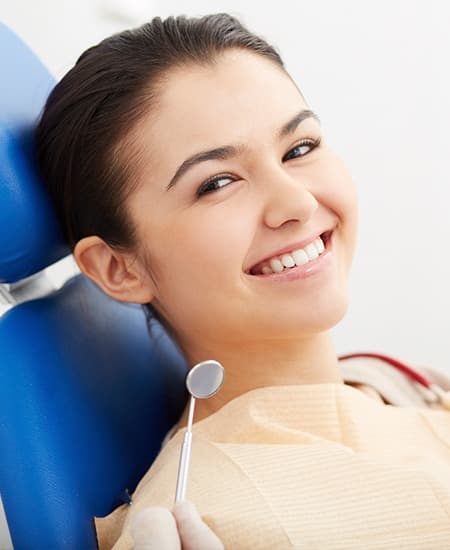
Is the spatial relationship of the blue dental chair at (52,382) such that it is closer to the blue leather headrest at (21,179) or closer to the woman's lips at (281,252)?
the blue leather headrest at (21,179)

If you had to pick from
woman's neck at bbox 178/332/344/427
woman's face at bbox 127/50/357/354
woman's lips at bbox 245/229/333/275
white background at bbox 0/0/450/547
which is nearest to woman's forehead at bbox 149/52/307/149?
woman's face at bbox 127/50/357/354

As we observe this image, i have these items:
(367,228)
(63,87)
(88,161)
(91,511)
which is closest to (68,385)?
(91,511)

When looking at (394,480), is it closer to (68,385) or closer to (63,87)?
(68,385)

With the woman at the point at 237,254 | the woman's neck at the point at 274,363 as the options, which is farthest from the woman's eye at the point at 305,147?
the woman's neck at the point at 274,363

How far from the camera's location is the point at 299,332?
117 centimetres

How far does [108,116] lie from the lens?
1203 millimetres

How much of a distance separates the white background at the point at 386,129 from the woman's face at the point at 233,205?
1102 mm

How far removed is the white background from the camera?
7.27ft

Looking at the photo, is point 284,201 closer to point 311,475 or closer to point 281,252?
point 281,252

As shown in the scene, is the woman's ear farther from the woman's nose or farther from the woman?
the woman's nose

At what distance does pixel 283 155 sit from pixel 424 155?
1154 millimetres

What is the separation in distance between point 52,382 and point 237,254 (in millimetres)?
330

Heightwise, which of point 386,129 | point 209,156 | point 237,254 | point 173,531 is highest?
point 209,156

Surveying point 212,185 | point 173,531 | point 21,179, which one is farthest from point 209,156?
point 173,531
